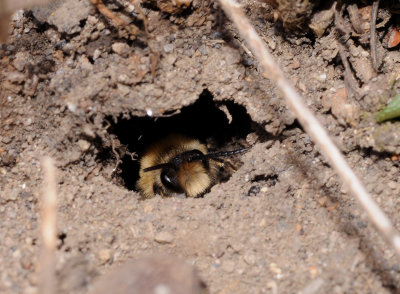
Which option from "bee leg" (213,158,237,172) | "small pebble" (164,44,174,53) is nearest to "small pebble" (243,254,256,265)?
"small pebble" (164,44,174,53)

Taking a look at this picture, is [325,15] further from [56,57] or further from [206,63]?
[56,57]

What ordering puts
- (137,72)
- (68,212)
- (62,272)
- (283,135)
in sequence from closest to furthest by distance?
(62,272)
(68,212)
(137,72)
(283,135)

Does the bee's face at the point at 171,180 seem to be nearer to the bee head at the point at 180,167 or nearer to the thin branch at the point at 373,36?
the bee head at the point at 180,167

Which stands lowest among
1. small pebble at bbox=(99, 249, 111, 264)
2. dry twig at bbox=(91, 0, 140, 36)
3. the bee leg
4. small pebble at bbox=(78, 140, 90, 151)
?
the bee leg

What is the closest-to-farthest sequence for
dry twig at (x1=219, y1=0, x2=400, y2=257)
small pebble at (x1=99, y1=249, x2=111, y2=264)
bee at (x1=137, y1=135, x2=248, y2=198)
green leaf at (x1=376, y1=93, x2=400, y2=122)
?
1. dry twig at (x1=219, y1=0, x2=400, y2=257)
2. small pebble at (x1=99, y1=249, x2=111, y2=264)
3. green leaf at (x1=376, y1=93, x2=400, y2=122)
4. bee at (x1=137, y1=135, x2=248, y2=198)

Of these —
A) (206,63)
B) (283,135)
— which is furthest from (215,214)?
(206,63)

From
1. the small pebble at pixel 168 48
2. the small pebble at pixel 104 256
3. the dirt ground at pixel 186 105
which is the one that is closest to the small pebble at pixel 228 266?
the dirt ground at pixel 186 105

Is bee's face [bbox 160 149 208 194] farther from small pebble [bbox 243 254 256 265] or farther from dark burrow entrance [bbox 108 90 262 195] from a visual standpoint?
small pebble [bbox 243 254 256 265]

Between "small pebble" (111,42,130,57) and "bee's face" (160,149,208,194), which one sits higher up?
"small pebble" (111,42,130,57)
